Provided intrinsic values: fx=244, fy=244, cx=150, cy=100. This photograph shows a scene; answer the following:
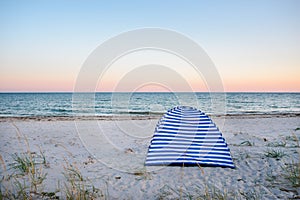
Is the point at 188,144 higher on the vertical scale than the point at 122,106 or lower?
higher

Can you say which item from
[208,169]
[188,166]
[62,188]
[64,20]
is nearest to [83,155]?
[62,188]

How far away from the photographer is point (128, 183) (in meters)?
4.35

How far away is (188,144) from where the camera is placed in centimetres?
531

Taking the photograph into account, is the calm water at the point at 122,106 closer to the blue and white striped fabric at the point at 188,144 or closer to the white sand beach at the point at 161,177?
the white sand beach at the point at 161,177

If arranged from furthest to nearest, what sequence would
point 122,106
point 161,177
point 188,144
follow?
point 122,106
point 188,144
point 161,177

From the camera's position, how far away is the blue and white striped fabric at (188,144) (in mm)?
5137

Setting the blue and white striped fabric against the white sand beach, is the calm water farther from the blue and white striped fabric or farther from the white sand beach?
the blue and white striped fabric

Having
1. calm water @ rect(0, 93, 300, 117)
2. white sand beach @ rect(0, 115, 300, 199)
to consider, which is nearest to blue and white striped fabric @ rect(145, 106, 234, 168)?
white sand beach @ rect(0, 115, 300, 199)

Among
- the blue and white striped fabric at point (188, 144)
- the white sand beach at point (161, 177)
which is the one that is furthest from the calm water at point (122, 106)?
the blue and white striped fabric at point (188, 144)

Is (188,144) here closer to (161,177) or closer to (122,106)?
(161,177)

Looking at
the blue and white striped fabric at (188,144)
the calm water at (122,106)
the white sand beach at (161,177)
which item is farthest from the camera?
the calm water at (122,106)

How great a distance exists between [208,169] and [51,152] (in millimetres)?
4124

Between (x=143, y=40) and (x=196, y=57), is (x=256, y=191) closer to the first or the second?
(x=196, y=57)

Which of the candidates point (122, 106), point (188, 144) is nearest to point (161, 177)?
point (188, 144)
